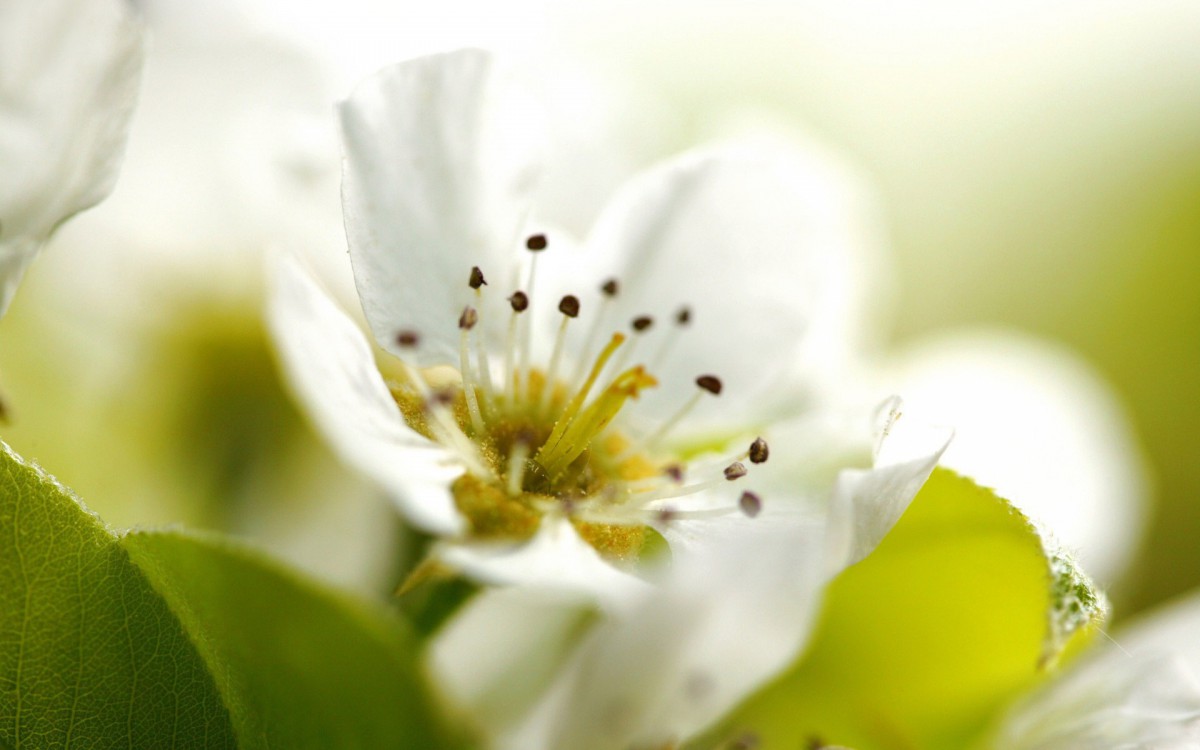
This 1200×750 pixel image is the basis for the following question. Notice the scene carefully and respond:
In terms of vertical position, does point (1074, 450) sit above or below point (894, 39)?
below

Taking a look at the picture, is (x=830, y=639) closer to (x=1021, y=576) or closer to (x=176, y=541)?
(x=1021, y=576)

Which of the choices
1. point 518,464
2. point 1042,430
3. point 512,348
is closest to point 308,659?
point 518,464

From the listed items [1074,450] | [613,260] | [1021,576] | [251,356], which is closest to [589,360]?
[613,260]

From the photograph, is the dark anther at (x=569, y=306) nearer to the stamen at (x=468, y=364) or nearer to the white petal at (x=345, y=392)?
the stamen at (x=468, y=364)

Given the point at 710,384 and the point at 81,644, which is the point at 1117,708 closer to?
the point at 710,384

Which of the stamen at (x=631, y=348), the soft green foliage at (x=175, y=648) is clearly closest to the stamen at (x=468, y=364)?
the stamen at (x=631, y=348)
